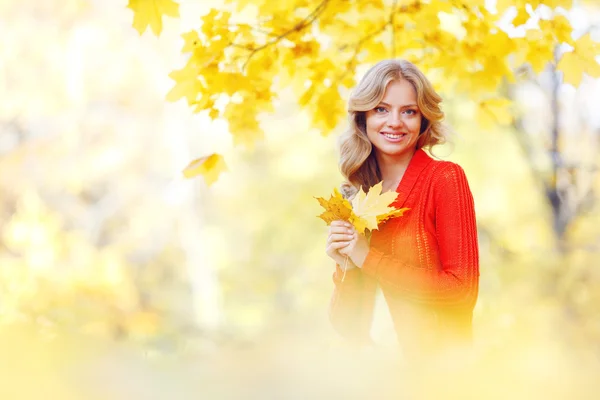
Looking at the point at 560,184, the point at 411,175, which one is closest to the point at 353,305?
the point at 411,175

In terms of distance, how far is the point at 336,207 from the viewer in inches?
51.2

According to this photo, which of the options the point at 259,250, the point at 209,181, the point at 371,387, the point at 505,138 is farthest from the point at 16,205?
the point at 371,387

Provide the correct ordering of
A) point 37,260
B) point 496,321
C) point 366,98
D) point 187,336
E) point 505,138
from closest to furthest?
point 366,98
point 496,321
point 505,138
point 37,260
point 187,336

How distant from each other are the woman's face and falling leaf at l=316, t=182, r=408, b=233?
0.18 m

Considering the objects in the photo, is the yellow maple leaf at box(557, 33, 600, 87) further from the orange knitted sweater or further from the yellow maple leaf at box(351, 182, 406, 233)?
the yellow maple leaf at box(351, 182, 406, 233)

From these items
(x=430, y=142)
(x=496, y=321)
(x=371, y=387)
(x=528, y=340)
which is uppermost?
(x=496, y=321)

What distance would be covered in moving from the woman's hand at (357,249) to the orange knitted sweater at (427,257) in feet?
0.04

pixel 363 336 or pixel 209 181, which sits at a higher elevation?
pixel 209 181

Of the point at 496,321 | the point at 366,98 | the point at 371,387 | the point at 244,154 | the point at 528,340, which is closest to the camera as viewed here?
the point at 371,387

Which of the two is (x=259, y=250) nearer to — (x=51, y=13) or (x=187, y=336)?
(x=187, y=336)

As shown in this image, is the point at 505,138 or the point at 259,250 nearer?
the point at 505,138

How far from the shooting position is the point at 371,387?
4.07 ft

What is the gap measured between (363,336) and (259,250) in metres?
7.85

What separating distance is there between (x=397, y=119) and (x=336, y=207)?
0.84 ft
